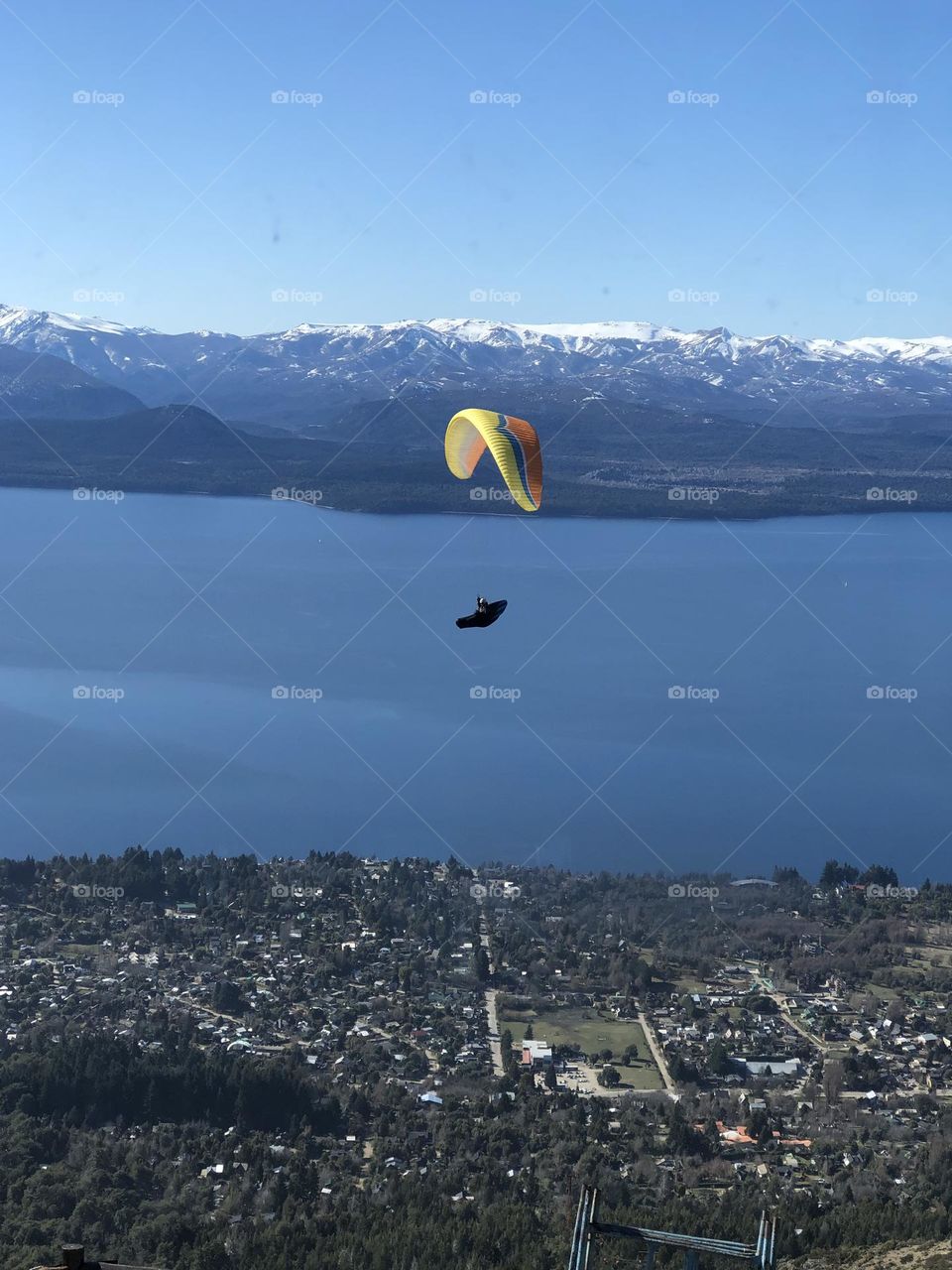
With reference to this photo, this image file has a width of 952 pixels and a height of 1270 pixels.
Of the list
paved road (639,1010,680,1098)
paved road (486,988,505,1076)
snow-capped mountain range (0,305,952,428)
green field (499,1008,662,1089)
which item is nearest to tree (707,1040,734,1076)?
paved road (639,1010,680,1098)

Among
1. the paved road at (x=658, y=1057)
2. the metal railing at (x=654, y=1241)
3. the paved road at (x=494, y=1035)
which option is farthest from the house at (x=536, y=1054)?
the metal railing at (x=654, y=1241)

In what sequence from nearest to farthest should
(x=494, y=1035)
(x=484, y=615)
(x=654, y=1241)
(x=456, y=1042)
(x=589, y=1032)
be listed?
(x=654, y=1241) → (x=484, y=615) → (x=456, y=1042) → (x=494, y=1035) → (x=589, y=1032)

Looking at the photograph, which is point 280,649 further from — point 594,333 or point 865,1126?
point 594,333

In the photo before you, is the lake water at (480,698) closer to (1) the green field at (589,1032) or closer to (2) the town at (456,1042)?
(2) the town at (456,1042)

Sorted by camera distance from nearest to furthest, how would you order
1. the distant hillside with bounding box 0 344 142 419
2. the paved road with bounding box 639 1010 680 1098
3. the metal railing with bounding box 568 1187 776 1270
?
the metal railing with bounding box 568 1187 776 1270
the paved road with bounding box 639 1010 680 1098
the distant hillside with bounding box 0 344 142 419

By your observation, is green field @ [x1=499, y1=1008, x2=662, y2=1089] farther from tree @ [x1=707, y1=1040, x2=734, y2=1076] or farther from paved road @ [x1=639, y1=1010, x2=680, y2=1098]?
tree @ [x1=707, y1=1040, x2=734, y2=1076]

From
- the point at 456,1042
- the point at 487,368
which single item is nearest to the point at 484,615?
the point at 456,1042

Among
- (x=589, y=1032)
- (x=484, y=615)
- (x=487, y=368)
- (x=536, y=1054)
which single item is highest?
(x=487, y=368)

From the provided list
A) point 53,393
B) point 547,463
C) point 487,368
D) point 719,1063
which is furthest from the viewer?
point 487,368

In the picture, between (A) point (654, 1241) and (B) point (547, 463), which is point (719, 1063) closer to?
(A) point (654, 1241)
